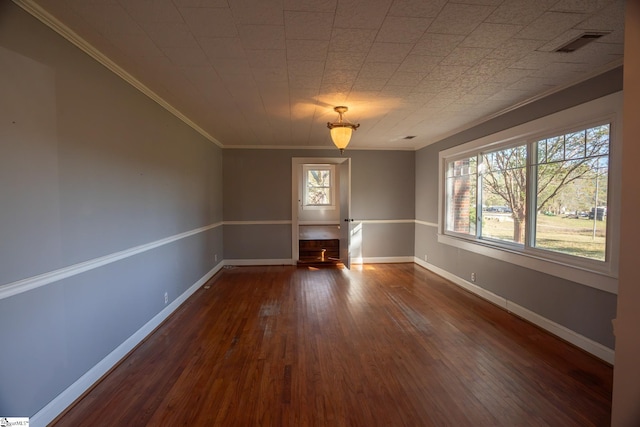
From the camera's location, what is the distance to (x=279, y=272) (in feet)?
18.1

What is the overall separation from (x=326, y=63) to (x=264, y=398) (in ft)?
8.40

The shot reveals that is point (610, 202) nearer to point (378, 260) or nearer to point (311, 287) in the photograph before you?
point (311, 287)

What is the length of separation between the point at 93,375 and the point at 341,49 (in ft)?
9.92

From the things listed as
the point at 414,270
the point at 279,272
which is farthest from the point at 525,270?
the point at 279,272

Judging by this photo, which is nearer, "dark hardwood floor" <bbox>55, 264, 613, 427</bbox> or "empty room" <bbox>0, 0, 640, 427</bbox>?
"empty room" <bbox>0, 0, 640, 427</bbox>

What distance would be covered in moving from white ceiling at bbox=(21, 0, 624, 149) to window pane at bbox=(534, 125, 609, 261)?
65 centimetres

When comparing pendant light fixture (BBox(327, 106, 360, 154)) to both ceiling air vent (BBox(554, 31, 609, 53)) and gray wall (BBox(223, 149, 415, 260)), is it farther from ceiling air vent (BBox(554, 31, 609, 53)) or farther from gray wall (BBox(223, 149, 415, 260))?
gray wall (BBox(223, 149, 415, 260))

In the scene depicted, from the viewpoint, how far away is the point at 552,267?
9.78 ft

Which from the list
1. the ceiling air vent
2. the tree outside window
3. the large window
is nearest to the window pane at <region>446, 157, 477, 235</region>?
the large window

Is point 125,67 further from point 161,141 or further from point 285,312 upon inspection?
point 285,312

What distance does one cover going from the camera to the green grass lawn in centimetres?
259

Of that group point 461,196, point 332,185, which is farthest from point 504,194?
point 332,185

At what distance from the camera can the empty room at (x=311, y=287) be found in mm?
1657

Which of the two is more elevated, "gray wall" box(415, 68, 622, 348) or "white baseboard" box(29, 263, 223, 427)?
"gray wall" box(415, 68, 622, 348)
